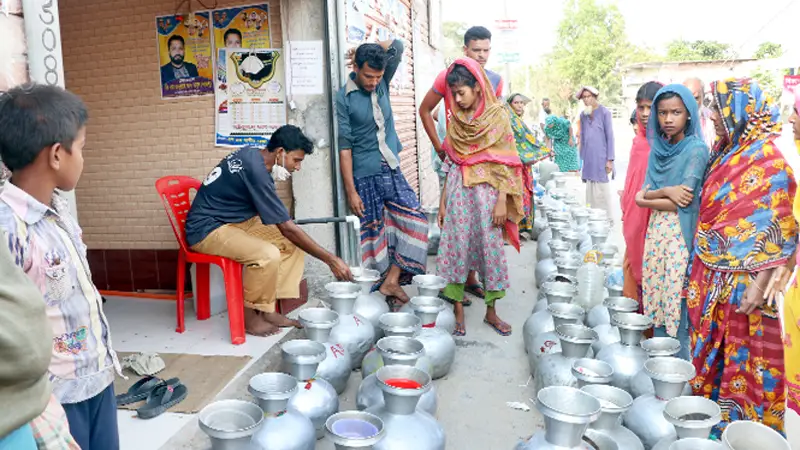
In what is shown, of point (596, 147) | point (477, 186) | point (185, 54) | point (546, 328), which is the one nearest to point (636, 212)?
point (546, 328)

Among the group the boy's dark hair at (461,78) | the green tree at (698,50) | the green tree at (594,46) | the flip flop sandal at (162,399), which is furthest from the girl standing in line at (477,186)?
the green tree at (698,50)

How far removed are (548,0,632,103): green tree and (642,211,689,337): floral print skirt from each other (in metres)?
29.5

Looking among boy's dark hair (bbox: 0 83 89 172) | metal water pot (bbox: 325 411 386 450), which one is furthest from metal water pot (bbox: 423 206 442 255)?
boy's dark hair (bbox: 0 83 89 172)

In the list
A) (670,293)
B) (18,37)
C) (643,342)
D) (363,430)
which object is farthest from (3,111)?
(670,293)

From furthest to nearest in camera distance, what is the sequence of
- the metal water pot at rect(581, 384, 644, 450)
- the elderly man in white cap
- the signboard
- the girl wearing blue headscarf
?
the signboard
the elderly man in white cap
the girl wearing blue headscarf
the metal water pot at rect(581, 384, 644, 450)

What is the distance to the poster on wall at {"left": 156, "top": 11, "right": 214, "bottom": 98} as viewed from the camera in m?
→ 4.86

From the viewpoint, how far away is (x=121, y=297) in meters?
5.05

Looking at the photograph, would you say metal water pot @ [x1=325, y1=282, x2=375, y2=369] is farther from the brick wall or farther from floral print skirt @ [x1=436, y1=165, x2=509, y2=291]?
the brick wall

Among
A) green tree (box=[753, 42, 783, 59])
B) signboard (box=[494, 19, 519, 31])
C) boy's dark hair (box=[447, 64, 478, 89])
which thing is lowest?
boy's dark hair (box=[447, 64, 478, 89])

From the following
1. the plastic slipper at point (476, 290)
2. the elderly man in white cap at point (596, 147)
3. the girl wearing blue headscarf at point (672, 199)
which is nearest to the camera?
the girl wearing blue headscarf at point (672, 199)

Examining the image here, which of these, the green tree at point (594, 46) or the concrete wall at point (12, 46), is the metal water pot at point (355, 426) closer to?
the concrete wall at point (12, 46)

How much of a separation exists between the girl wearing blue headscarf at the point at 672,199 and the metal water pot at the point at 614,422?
3.39ft

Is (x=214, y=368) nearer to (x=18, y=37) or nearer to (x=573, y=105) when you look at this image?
(x=18, y=37)

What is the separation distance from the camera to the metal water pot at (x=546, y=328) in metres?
3.43
